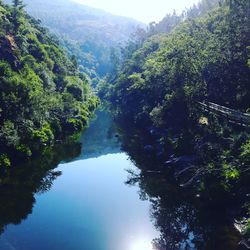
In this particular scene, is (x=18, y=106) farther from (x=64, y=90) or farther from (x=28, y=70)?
(x=64, y=90)

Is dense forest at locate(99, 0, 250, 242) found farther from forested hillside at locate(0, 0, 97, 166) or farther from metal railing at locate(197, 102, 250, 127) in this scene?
forested hillside at locate(0, 0, 97, 166)


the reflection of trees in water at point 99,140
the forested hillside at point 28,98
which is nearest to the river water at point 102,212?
the forested hillside at point 28,98

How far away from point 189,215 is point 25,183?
2281 centimetres

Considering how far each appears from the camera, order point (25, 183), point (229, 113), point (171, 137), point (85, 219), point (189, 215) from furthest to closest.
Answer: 1. point (171, 137)
2. point (229, 113)
3. point (25, 183)
4. point (85, 219)
5. point (189, 215)

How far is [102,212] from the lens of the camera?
45.9 metres

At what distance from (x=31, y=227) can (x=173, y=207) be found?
1578 centimetres

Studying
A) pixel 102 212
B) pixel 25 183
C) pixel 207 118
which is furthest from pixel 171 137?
pixel 25 183

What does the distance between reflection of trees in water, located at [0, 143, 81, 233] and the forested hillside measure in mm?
2070

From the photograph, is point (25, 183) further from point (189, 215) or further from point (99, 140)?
point (99, 140)

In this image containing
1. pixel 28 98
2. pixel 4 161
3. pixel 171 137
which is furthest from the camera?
pixel 28 98

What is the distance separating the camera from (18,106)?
67.1m

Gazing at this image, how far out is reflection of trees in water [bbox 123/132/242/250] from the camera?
36.8m

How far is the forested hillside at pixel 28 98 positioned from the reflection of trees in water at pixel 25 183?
6.79 feet

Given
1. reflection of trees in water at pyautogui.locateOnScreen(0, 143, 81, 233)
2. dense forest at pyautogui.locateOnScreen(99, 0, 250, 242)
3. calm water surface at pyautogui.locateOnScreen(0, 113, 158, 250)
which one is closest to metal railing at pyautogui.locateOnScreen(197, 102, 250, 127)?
Result: dense forest at pyautogui.locateOnScreen(99, 0, 250, 242)
